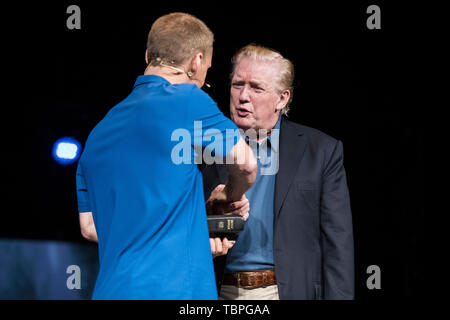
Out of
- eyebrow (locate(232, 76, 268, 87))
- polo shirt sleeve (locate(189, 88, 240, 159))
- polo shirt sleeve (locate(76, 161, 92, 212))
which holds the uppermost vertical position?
eyebrow (locate(232, 76, 268, 87))

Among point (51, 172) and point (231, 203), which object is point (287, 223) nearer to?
point (231, 203)

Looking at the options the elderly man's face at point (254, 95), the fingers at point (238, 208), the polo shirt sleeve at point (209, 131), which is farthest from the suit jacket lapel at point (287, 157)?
the polo shirt sleeve at point (209, 131)

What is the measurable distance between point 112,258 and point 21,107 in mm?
3023

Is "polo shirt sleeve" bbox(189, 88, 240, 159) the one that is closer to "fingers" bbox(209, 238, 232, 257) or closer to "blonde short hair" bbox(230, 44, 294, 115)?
"fingers" bbox(209, 238, 232, 257)

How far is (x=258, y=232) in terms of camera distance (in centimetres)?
236

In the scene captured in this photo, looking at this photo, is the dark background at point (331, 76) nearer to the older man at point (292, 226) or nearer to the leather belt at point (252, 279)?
the older man at point (292, 226)

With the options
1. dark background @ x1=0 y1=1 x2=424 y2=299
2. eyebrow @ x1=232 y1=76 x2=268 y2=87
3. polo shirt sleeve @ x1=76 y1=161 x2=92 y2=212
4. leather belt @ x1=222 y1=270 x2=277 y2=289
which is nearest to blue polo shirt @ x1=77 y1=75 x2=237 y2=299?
polo shirt sleeve @ x1=76 y1=161 x2=92 y2=212

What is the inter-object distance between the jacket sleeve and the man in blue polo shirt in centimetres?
96

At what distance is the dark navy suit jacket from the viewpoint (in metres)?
2.29

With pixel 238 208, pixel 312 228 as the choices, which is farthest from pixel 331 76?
pixel 238 208

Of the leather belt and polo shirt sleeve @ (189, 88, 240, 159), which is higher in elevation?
polo shirt sleeve @ (189, 88, 240, 159)

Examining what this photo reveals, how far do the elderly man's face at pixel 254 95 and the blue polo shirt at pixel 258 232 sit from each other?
211 mm
